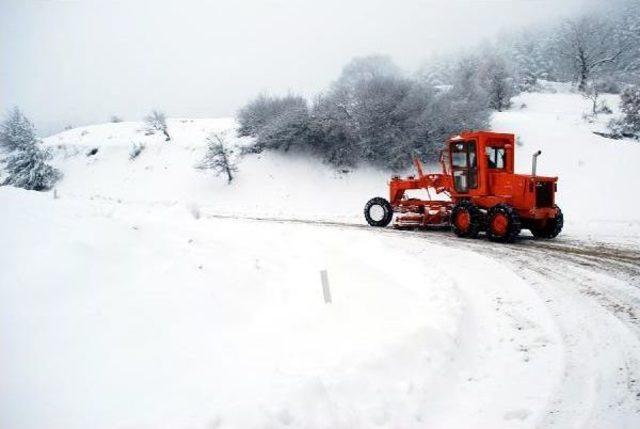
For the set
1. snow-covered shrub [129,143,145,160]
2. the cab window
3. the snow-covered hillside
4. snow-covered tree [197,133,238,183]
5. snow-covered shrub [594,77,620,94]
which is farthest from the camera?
snow-covered shrub [594,77,620,94]

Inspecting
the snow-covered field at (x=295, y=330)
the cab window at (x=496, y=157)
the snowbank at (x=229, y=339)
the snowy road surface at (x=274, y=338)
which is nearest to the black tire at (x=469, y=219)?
the cab window at (x=496, y=157)

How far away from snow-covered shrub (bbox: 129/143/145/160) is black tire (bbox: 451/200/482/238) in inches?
945

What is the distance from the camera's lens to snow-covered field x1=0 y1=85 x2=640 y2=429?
3473mm

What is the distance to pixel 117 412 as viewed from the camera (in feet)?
10.5

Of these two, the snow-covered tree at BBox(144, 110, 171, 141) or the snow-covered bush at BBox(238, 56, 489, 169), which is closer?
the snow-covered bush at BBox(238, 56, 489, 169)

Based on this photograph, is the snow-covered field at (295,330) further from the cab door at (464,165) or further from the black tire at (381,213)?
the black tire at (381,213)

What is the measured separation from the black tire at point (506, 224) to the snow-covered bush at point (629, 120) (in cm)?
1667

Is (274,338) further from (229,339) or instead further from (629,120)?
(629,120)

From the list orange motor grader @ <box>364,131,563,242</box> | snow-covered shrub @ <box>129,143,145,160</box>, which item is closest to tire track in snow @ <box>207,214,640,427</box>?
orange motor grader @ <box>364,131,563,242</box>

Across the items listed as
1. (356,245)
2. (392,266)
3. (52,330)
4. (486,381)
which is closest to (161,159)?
(356,245)

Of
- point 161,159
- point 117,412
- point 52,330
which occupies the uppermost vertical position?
point 161,159

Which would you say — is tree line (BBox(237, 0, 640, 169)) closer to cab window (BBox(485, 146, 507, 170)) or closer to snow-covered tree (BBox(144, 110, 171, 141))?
snow-covered tree (BBox(144, 110, 171, 141))

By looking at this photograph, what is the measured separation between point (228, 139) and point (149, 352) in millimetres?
24296

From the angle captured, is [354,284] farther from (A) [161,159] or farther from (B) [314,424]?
(A) [161,159]
